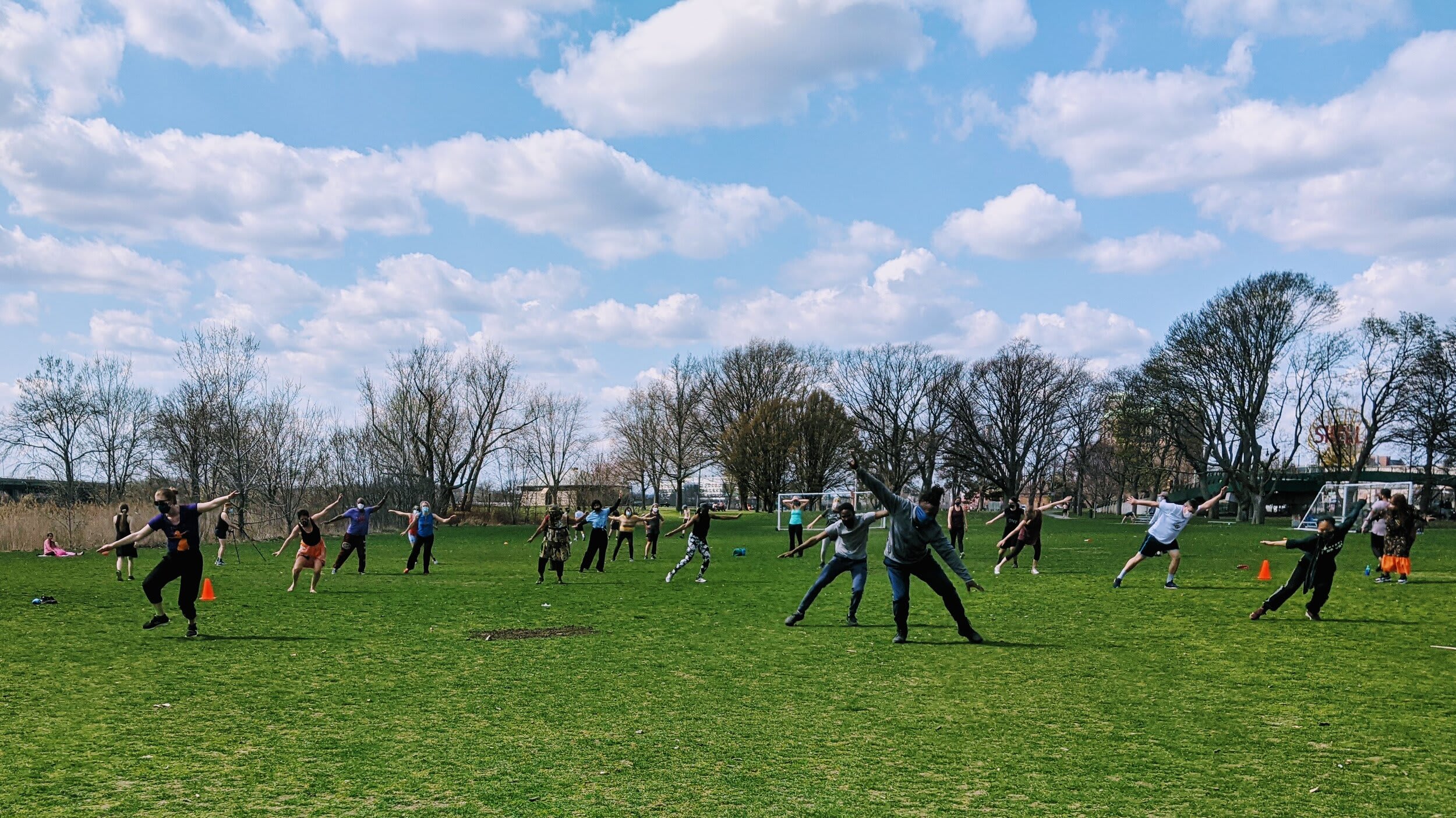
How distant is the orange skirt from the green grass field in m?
3.79

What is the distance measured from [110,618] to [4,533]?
21813mm

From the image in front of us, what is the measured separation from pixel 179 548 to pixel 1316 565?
45.5 feet

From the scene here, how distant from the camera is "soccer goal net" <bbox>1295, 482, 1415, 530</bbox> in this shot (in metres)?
47.8

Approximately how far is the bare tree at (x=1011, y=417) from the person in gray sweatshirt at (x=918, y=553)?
64.7m

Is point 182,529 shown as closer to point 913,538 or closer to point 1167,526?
point 913,538

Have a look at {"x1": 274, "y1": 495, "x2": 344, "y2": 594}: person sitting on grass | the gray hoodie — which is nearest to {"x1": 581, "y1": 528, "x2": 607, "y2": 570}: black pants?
{"x1": 274, "y1": 495, "x2": 344, "y2": 594}: person sitting on grass

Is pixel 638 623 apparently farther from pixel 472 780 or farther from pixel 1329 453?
pixel 1329 453

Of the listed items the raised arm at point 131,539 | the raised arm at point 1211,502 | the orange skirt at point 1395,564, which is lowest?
the orange skirt at point 1395,564

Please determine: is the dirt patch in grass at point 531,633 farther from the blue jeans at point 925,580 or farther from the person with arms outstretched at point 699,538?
the person with arms outstretched at point 699,538

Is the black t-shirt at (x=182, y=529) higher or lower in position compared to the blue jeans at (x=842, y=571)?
higher

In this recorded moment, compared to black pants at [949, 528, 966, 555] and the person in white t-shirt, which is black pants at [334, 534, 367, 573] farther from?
black pants at [949, 528, 966, 555]

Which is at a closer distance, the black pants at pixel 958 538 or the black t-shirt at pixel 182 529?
the black t-shirt at pixel 182 529

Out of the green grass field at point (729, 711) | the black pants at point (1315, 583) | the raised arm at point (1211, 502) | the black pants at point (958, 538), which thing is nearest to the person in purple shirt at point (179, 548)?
the green grass field at point (729, 711)

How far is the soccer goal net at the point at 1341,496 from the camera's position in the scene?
4775 cm
